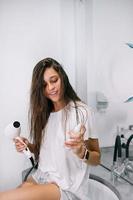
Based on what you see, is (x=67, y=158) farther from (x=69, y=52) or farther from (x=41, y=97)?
(x=69, y=52)

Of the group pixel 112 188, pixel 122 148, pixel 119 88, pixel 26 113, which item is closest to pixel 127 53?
pixel 119 88

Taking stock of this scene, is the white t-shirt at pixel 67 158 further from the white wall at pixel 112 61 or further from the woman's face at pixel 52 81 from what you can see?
the white wall at pixel 112 61

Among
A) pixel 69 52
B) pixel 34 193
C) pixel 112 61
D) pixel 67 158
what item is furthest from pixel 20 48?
pixel 34 193

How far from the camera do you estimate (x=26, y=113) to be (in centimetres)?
186

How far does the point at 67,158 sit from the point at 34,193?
241mm

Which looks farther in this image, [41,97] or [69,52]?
[69,52]

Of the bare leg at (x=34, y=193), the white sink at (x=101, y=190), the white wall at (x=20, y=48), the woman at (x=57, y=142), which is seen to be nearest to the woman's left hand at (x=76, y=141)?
the woman at (x=57, y=142)

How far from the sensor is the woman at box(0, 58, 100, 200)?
4.24 ft

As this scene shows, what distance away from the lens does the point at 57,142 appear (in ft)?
4.58

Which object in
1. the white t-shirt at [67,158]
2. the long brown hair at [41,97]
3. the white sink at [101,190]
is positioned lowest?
the white sink at [101,190]

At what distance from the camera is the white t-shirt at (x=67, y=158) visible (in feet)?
4.42

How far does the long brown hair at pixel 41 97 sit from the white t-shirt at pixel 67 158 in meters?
0.07

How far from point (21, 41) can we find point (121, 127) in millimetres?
948

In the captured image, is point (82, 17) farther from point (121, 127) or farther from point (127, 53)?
point (121, 127)
